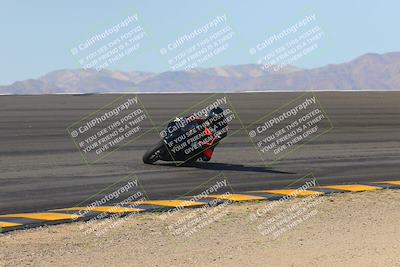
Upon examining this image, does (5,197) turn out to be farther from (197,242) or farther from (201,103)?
(201,103)

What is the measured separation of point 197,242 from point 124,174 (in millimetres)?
6294

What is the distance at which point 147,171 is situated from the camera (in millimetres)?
17422

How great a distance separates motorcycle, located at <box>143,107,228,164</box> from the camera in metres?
17.8

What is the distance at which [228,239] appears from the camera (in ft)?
36.5

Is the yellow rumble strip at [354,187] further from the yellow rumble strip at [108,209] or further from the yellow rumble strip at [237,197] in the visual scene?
the yellow rumble strip at [108,209]

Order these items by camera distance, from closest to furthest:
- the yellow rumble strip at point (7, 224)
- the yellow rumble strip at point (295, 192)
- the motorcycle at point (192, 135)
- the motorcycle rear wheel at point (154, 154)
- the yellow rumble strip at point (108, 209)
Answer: the yellow rumble strip at point (7, 224), the yellow rumble strip at point (108, 209), the yellow rumble strip at point (295, 192), the motorcycle at point (192, 135), the motorcycle rear wheel at point (154, 154)

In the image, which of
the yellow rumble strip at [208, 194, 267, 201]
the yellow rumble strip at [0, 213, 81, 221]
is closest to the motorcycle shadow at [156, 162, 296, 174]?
the yellow rumble strip at [208, 194, 267, 201]

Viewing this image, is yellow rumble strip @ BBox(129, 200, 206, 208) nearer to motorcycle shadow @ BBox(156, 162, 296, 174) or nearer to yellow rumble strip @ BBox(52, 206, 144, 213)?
yellow rumble strip @ BBox(52, 206, 144, 213)

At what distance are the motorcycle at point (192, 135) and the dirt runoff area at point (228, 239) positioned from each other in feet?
13.5

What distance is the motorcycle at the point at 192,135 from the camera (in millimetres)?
17766

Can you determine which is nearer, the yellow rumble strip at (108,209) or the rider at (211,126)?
the yellow rumble strip at (108,209)

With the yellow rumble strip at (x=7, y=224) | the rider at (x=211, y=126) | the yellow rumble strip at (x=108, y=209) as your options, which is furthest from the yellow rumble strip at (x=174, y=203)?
the rider at (x=211, y=126)

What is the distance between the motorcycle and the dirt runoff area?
411 centimetres

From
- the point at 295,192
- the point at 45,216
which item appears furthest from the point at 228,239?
the point at 295,192
